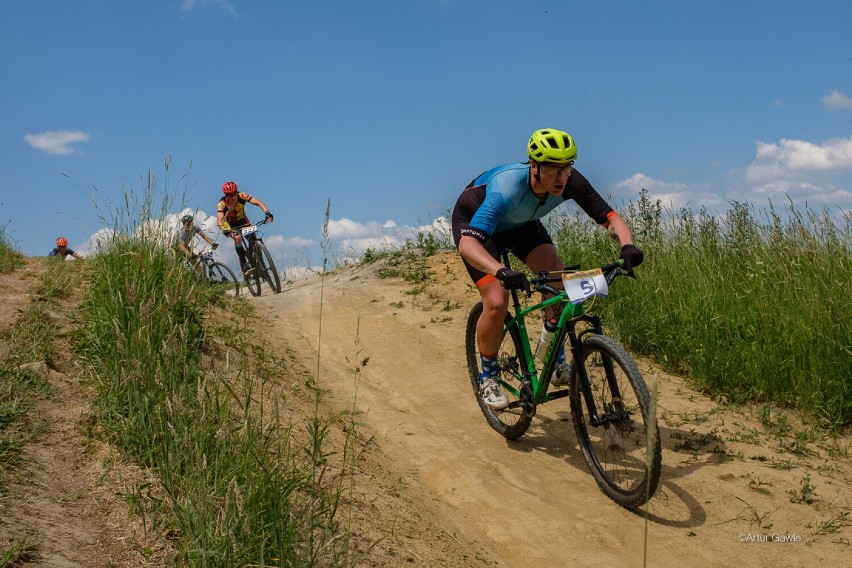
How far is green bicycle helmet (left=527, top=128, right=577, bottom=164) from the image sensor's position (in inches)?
185

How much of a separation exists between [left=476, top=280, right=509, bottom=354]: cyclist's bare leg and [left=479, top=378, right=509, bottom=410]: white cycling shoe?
25 cm

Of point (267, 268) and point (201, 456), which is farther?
point (267, 268)

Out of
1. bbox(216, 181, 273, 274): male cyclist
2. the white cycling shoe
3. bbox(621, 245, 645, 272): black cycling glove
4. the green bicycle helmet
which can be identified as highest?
bbox(216, 181, 273, 274): male cyclist

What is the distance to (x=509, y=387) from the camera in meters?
5.56

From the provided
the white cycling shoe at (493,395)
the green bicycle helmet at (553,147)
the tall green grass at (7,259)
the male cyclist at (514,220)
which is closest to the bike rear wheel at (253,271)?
the tall green grass at (7,259)

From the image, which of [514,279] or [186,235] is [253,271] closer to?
[186,235]

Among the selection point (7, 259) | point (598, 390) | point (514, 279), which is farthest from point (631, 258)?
point (7, 259)

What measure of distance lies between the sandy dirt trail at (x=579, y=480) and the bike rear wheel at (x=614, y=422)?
0.16m

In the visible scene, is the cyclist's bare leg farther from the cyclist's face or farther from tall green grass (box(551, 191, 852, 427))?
tall green grass (box(551, 191, 852, 427))

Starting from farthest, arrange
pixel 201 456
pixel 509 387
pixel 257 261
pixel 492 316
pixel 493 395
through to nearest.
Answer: pixel 257 261
pixel 509 387
pixel 493 395
pixel 492 316
pixel 201 456

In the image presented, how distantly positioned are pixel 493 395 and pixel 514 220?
1373mm

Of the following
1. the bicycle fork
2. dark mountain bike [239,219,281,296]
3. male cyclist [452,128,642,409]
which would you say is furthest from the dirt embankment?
dark mountain bike [239,219,281,296]

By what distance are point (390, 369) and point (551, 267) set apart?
2463mm

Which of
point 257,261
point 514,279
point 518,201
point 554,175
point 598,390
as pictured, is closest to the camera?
point 514,279
